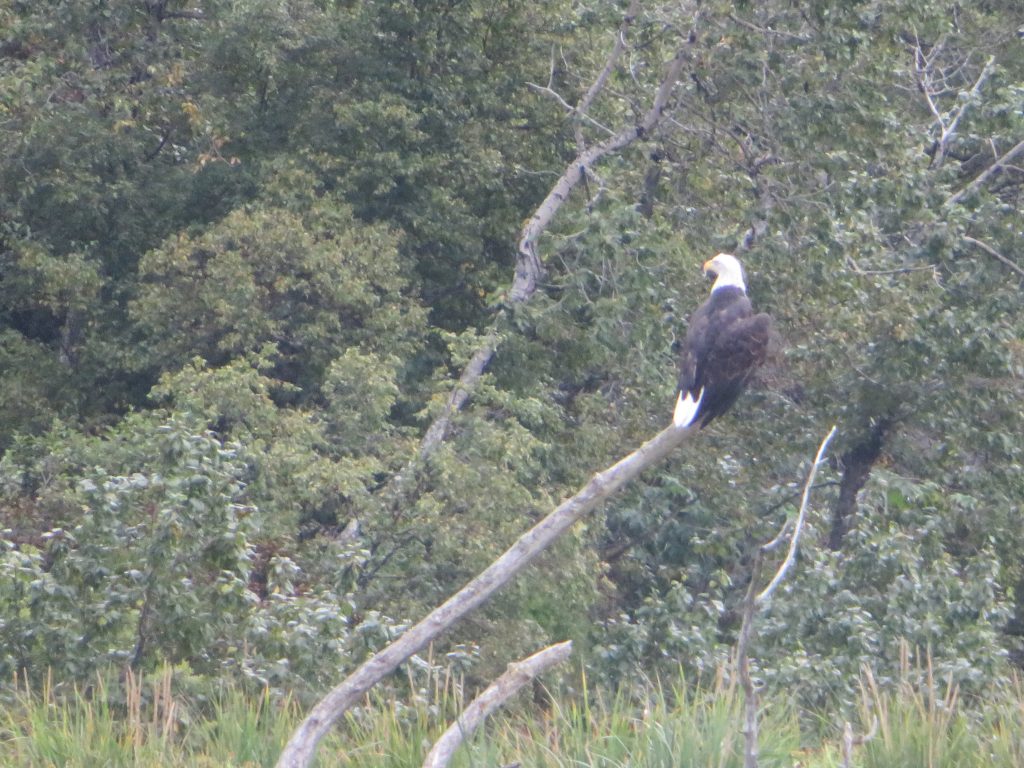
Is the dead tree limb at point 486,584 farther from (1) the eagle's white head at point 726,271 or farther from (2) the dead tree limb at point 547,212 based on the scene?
(2) the dead tree limb at point 547,212

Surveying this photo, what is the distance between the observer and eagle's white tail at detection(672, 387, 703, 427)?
537 cm

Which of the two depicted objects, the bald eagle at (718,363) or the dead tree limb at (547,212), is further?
the dead tree limb at (547,212)

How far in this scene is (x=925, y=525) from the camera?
24.9ft

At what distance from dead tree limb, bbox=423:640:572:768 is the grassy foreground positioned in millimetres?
133

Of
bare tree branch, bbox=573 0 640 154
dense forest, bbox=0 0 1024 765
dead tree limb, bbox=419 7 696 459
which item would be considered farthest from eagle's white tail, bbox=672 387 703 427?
bare tree branch, bbox=573 0 640 154

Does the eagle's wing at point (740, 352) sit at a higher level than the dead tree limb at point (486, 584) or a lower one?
higher

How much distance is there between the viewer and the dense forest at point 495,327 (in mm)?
6461

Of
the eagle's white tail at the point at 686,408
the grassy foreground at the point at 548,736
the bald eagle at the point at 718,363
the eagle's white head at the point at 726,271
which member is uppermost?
the eagle's white head at the point at 726,271

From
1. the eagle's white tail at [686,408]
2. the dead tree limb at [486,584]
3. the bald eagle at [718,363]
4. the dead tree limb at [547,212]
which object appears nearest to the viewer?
the dead tree limb at [486,584]

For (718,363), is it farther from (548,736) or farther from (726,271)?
(548,736)

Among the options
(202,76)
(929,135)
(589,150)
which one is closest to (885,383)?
(929,135)

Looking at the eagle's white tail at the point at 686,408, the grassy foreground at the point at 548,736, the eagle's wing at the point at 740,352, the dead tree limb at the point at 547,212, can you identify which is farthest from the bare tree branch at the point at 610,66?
the grassy foreground at the point at 548,736

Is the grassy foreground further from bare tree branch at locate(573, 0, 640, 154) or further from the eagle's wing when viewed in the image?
bare tree branch at locate(573, 0, 640, 154)

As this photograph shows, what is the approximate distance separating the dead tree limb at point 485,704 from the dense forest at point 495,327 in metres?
1.71
